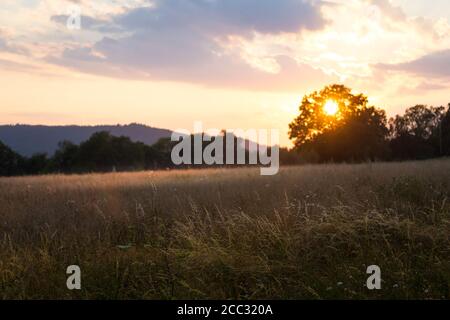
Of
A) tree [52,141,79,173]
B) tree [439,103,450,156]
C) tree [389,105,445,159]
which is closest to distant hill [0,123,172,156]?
tree [52,141,79,173]

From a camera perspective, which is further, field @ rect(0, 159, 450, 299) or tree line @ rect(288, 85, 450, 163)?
tree line @ rect(288, 85, 450, 163)

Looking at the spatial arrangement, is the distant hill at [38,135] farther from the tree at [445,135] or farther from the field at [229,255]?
the field at [229,255]

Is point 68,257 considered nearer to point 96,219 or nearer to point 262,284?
point 96,219

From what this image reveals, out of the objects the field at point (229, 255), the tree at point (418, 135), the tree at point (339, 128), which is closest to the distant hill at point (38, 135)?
the tree at point (339, 128)

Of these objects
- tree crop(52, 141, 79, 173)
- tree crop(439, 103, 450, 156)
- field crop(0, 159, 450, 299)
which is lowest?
field crop(0, 159, 450, 299)

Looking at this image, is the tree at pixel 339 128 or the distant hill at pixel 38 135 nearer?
the tree at pixel 339 128

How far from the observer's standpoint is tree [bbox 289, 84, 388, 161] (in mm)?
43250

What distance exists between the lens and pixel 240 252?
592 centimetres

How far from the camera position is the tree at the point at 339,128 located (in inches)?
A: 1703

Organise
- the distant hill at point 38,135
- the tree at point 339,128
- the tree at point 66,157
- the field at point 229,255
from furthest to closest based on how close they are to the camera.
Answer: the distant hill at point 38,135 < the tree at point 66,157 < the tree at point 339,128 < the field at point 229,255

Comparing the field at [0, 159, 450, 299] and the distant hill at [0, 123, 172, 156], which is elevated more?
the distant hill at [0, 123, 172, 156]

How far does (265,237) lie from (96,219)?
3.39m

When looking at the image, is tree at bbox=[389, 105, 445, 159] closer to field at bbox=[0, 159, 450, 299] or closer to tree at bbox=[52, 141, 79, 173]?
tree at bbox=[52, 141, 79, 173]

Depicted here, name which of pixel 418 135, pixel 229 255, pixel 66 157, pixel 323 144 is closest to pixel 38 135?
pixel 66 157
